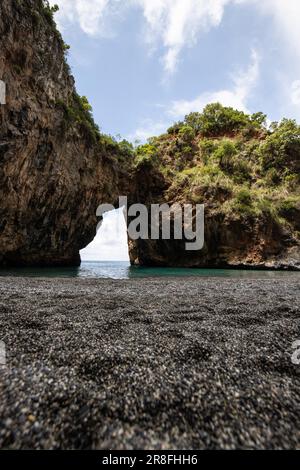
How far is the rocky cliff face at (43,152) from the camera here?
19359 mm

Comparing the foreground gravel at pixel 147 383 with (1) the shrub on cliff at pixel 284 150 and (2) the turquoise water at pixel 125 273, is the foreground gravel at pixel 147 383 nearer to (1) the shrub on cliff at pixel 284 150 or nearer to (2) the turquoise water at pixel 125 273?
(2) the turquoise water at pixel 125 273

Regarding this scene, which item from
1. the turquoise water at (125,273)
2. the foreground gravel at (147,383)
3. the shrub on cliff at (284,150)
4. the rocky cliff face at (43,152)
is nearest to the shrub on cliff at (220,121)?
the shrub on cliff at (284,150)

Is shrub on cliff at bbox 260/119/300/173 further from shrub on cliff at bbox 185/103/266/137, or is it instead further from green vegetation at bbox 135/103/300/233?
shrub on cliff at bbox 185/103/266/137

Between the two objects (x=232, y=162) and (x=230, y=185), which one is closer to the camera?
(x=230, y=185)

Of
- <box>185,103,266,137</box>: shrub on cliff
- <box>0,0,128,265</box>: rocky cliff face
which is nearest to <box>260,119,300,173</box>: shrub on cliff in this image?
<box>185,103,266,137</box>: shrub on cliff

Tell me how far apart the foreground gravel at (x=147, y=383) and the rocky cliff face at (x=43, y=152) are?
63.6 feet

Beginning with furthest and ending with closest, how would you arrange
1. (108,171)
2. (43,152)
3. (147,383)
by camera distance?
(108,171) → (43,152) → (147,383)

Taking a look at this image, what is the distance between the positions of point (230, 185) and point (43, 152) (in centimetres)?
2633

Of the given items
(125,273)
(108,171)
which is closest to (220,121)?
(108,171)

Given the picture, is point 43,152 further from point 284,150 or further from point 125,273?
point 284,150

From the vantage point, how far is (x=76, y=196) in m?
29.6

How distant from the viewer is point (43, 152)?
23.4 m

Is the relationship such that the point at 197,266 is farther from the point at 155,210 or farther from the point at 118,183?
the point at 118,183
